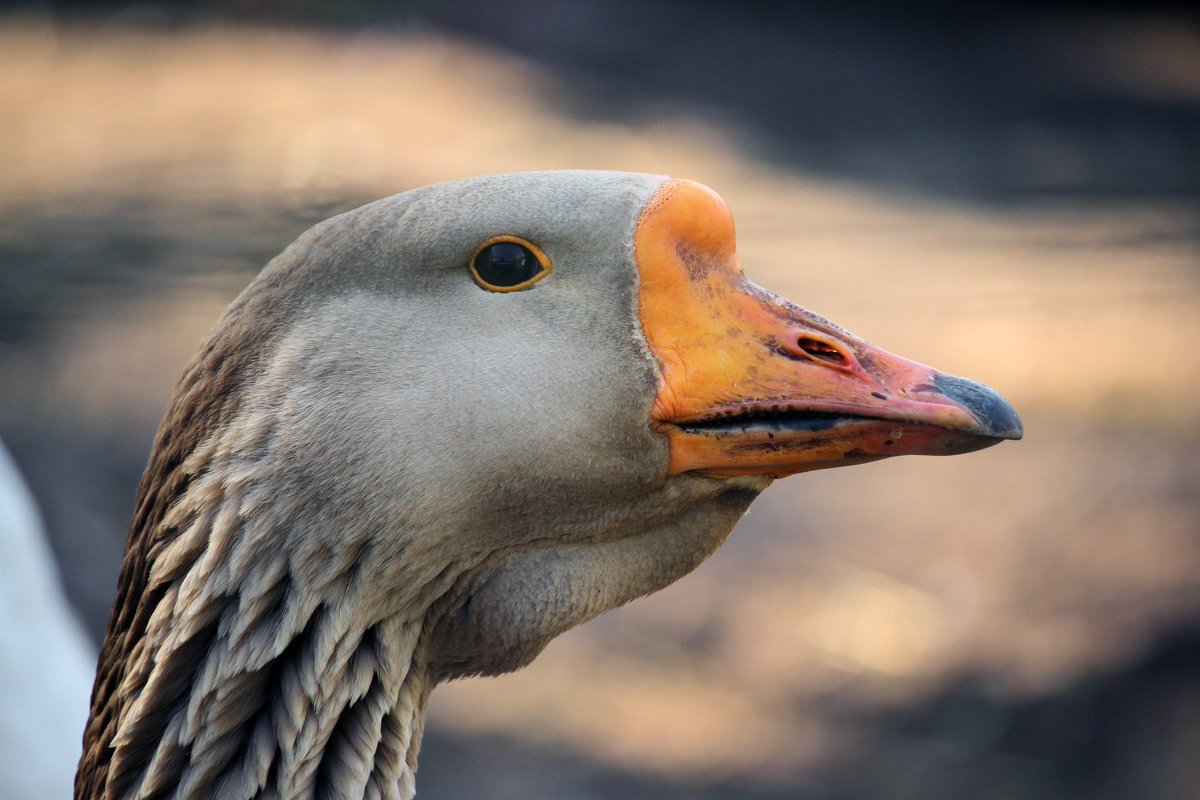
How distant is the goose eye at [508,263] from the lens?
78.5 inches

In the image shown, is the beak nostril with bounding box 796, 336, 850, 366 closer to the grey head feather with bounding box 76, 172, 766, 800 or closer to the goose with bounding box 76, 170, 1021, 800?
the goose with bounding box 76, 170, 1021, 800

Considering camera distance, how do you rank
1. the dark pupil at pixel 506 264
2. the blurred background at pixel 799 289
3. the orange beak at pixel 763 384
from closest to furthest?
the orange beak at pixel 763 384 → the dark pupil at pixel 506 264 → the blurred background at pixel 799 289

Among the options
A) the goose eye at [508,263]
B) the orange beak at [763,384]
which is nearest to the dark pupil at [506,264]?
the goose eye at [508,263]

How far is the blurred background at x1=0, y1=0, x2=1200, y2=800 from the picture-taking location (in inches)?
198

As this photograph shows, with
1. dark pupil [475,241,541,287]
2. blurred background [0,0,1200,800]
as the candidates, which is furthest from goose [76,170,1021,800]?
blurred background [0,0,1200,800]

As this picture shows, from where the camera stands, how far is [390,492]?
1.94m

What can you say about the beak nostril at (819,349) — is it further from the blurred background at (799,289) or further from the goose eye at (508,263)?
the blurred background at (799,289)

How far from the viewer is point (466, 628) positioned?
2088 mm

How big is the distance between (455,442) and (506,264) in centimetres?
34

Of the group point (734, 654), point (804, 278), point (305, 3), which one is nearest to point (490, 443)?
point (734, 654)

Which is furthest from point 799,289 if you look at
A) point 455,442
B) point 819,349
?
point 455,442

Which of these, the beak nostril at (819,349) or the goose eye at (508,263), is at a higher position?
the goose eye at (508,263)

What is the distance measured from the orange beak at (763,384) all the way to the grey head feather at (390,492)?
0.16 ft

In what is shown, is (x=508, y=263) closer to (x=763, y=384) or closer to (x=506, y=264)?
(x=506, y=264)
